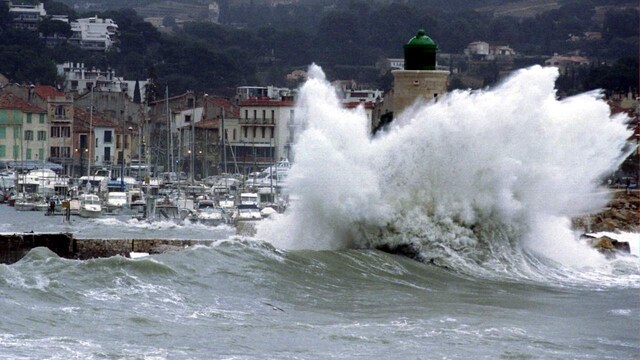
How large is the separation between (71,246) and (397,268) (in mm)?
5222

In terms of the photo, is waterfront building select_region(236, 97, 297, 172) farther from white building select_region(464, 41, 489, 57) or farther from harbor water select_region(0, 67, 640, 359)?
white building select_region(464, 41, 489, 57)

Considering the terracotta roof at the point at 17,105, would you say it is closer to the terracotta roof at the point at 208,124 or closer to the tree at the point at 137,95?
the terracotta roof at the point at 208,124

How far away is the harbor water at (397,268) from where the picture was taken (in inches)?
822

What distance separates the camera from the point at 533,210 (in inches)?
1286

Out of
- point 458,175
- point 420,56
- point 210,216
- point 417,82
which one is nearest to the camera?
point 458,175

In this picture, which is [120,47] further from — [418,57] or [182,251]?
[182,251]

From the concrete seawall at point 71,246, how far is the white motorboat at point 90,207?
119ft

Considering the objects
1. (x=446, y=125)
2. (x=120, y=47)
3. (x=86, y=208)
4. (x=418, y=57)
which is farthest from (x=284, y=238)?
(x=120, y=47)

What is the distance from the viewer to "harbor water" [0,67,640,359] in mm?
20875

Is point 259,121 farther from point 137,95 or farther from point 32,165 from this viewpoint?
point 137,95

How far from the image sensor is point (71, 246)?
92.0ft

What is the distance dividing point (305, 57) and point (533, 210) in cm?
13436

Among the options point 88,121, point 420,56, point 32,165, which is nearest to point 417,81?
point 420,56

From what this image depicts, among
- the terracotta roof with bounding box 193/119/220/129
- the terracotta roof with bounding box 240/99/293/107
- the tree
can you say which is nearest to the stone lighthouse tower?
the terracotta roof with bounding box 240/99/293/107
